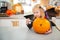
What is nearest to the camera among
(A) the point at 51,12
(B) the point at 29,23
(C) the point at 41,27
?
(C) the point at 41,27

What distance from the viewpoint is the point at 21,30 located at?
95 cm

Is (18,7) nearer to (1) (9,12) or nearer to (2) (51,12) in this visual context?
(1) (9,12)

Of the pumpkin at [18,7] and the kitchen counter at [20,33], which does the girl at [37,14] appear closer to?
the kitchen counter at [20,33]

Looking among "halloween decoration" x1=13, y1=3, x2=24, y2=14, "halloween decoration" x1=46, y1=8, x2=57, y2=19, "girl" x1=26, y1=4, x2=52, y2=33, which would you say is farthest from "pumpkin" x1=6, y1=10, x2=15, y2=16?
"halloween decoration" x1=46, y1=8, x2=57, y2=19

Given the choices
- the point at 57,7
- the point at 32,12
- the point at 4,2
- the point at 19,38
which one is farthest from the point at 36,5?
the point at 19,38

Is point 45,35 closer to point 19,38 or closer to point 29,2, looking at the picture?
point 19,38

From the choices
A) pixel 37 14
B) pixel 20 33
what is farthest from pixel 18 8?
pixel 20 33

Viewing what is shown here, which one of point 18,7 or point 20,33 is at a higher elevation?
point 18,7

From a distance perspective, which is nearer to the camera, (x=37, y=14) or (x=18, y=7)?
(x=37, y=14)

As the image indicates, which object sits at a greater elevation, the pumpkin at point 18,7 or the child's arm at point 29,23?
the pumpkin at point 18,7

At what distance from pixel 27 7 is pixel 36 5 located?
9cm

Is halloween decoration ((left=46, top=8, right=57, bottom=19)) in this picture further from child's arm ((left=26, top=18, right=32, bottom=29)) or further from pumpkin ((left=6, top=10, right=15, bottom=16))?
pumpkin ((left=6, top=10, right=15, bottom=16))

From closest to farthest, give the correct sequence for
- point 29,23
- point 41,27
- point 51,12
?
point 41,27
point 29,23
point 51,12

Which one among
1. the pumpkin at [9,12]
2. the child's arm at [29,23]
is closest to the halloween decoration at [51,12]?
the child's arm at [29,23]
